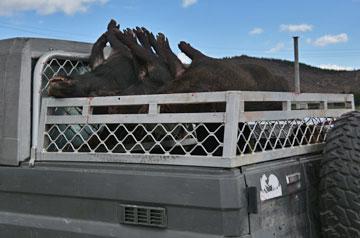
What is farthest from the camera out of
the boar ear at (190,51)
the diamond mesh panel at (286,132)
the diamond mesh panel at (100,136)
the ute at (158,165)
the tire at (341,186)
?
the boar ear at (190,51)

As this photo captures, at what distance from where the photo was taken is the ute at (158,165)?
8.05 ft

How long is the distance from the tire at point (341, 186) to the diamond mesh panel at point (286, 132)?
312 mm

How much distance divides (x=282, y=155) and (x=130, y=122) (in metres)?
0.86

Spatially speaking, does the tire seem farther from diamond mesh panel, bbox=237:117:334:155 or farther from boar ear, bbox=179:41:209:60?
boar ear, bbox=179:41:209:60

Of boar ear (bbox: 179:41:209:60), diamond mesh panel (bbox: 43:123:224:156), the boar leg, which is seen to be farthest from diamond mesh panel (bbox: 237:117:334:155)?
the boar leg

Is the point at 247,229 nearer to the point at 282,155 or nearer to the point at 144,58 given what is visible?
the point at 282,155

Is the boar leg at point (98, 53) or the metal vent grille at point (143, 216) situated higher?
the boar leg at point (98, 53)

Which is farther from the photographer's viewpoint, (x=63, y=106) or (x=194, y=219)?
(x=63, y=106)

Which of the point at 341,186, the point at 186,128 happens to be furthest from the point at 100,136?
the point at 341,186

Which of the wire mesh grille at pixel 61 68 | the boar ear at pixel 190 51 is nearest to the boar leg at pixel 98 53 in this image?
the wire mesh grille at pixel 61 68

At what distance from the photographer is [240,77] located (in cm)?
351

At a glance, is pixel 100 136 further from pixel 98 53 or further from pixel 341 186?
pixel 341 186

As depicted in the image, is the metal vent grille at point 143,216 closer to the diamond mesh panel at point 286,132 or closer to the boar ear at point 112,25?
the diamond mesh panel at point 286,132

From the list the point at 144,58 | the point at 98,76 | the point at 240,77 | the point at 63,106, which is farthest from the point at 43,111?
the point at 240,77
